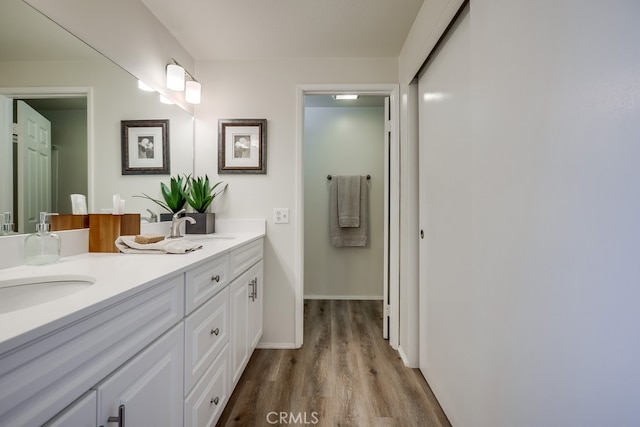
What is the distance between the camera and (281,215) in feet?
6.85

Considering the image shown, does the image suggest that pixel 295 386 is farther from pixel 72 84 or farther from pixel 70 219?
pixel 72 84

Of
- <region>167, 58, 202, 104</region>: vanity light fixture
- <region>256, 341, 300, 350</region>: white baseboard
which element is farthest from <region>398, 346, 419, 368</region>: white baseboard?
<region>167, 58, 202, 104</region>: vanity light fixture

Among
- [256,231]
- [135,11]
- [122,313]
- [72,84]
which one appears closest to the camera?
[122,313]

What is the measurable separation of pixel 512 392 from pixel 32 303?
1.41 m

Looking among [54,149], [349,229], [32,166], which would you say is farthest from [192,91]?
[349,229]

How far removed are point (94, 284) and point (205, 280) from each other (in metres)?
0.43

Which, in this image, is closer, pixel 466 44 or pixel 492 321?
pixel 492 321

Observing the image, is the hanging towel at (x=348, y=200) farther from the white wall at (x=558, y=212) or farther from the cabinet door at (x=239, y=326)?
the white wall at (x=558, y=212)

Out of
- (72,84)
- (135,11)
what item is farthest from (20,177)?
(135,11)

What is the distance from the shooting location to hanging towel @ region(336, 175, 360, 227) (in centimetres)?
317

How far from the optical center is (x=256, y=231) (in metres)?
2.07

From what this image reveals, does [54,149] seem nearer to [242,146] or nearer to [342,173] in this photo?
[242,146]

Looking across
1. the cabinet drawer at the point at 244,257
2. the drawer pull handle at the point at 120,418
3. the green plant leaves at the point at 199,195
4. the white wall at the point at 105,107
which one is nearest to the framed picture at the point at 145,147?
the white wall at the point at 105,107

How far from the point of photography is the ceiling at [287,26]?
60.8 inches
